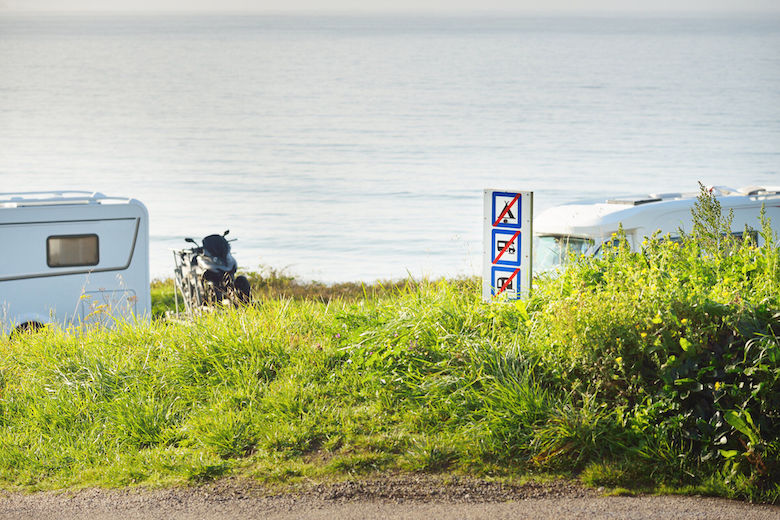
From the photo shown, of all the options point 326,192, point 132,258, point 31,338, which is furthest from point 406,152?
point 31,338

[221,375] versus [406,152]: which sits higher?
[406,152]

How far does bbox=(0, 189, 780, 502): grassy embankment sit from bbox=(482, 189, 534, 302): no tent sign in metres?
0.17

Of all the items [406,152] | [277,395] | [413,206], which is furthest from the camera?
[406,152]

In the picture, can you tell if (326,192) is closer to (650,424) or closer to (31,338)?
(31,338)

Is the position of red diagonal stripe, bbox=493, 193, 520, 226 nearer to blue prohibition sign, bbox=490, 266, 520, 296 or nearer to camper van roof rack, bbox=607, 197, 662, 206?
blue prohibition sign, bbox=490, 266, 520, 296

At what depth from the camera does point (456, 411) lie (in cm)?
588

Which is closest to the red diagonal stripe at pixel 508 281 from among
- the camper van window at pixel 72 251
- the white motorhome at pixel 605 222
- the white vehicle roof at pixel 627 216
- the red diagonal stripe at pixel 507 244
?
the red diagonal stripe at pixel 507 244

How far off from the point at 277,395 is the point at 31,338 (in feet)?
10.7

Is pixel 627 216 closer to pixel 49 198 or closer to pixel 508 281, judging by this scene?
pixel 508 281

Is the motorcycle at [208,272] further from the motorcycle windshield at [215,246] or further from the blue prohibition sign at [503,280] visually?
the blue prohibition sign at [503,280]

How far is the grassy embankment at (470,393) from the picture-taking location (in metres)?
5.35

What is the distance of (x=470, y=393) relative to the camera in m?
5.89

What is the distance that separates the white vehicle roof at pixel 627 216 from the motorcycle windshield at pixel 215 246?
4.80m

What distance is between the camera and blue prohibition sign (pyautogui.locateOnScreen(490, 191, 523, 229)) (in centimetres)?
710
